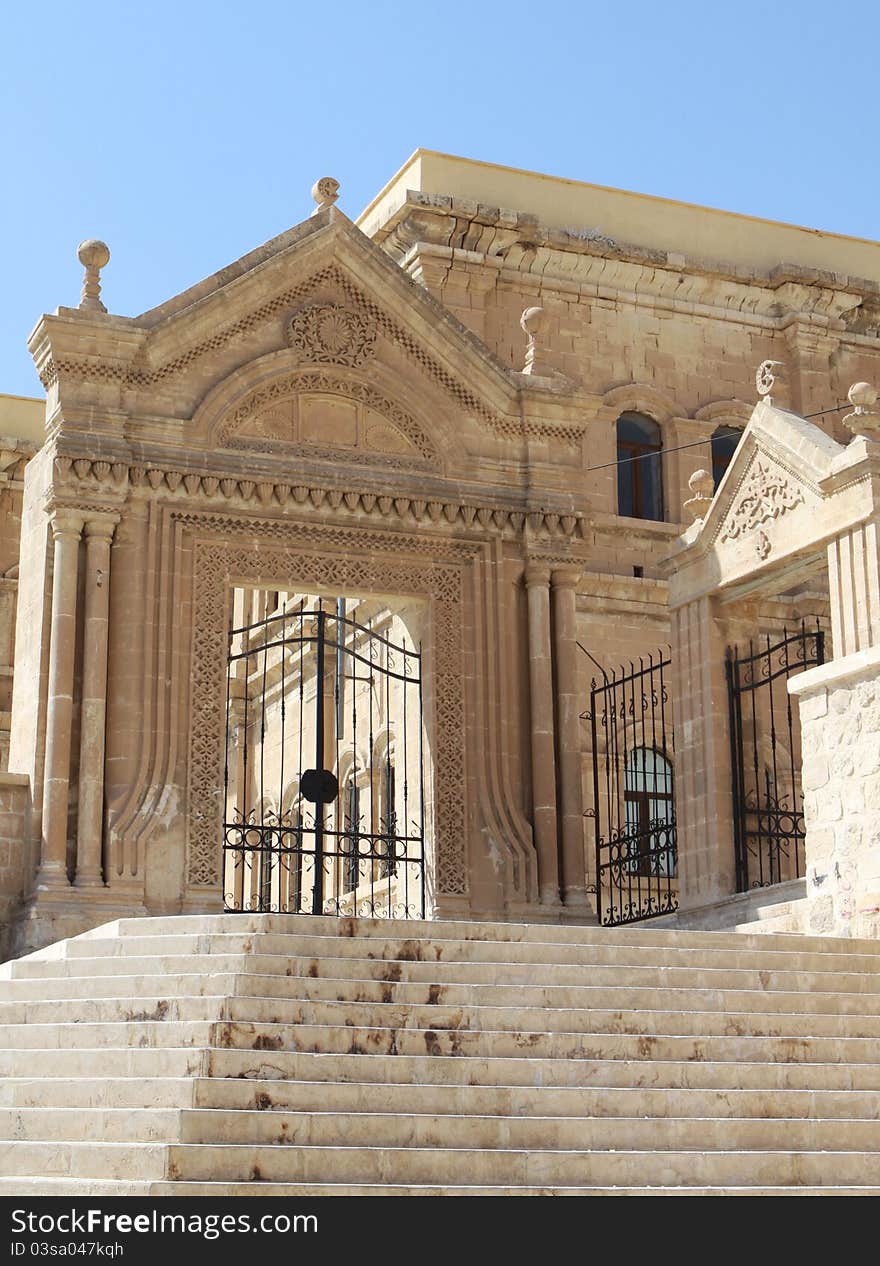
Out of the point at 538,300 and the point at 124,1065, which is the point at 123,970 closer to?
the point at 124,1065

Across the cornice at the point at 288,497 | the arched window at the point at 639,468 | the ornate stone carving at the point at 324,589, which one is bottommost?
the ornate stone carving at the point at 324,589

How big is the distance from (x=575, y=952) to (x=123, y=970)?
8.67 ft

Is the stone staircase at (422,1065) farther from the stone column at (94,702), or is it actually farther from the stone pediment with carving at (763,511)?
the stone pediment with carving at (763,511)

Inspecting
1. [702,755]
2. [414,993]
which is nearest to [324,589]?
[702,755]

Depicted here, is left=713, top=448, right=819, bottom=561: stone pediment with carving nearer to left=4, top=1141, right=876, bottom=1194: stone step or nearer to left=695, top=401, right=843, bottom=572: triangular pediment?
left=695, top=401, right=843, bottom=572: triangular pediment

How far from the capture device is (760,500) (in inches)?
632

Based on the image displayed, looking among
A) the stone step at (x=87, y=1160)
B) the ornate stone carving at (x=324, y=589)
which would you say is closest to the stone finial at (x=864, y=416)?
the ornate stone carving at (x=324, y=589)

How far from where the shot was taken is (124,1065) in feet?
31.6

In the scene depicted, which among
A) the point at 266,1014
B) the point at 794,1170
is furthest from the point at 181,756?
the point at 794,1170

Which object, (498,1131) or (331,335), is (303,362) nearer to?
(331,335)

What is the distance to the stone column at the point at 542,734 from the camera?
1692 centimetres

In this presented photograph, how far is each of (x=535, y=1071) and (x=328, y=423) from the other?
863cm

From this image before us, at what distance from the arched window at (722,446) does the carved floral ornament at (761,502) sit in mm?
10396

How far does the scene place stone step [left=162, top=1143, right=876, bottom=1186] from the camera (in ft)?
28.3
